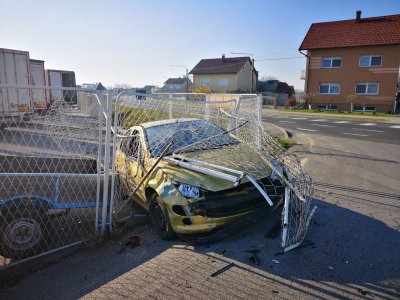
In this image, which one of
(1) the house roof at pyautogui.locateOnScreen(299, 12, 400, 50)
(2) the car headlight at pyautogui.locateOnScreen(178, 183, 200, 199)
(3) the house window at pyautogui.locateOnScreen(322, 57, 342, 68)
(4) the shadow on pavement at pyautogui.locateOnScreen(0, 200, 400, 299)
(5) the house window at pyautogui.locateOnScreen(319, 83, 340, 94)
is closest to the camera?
(4) the shadow on pavement at pyautogui.locateOnScreen(0, 200, 400, 299)

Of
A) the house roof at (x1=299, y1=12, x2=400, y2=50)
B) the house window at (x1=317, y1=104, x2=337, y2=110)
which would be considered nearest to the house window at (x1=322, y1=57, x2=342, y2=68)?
the house roof at (x1=299, y1=12, x2=400, y2=50)

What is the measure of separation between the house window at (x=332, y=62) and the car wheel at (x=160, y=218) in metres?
30.6

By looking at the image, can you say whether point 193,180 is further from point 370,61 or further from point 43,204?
point 370,61

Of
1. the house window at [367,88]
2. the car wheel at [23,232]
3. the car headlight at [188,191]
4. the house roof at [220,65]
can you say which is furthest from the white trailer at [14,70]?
the house roof at [220,65]

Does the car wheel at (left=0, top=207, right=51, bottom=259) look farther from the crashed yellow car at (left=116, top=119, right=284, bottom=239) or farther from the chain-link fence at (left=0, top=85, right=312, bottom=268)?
the crashed yellow car at (left=116, top=119, right=284, bottom=239)

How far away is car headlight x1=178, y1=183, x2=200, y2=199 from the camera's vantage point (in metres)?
3.70

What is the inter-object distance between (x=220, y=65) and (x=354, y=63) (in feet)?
71.0

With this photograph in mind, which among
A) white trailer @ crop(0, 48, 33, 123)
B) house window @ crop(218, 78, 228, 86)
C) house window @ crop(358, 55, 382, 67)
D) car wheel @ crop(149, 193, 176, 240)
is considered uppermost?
house window @ crop(358, 55, 382, 67)

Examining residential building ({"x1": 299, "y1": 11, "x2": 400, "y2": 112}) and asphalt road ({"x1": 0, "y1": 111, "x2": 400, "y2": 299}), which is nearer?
asphalt road ({"x1": 0, "y1": 111, "x2": 400, "y2": 299})

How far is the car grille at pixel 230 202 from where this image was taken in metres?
3.63

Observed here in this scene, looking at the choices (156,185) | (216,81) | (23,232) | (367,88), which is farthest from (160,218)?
(216,81)

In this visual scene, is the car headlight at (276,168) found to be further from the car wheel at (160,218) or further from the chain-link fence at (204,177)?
the car wheel at (160,218)

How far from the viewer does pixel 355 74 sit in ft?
95.2

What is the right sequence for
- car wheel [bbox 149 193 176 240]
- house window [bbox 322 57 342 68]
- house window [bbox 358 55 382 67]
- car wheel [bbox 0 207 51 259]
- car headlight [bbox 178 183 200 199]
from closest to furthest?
1. car wheel [bbox 0 207 51 259]
2. car headlight [bbox 178 183 200 199]
3. car wheel [bbox 149 193 176 240]
4. house window [bbox 358 55 382 67]
5. house window [bbox 322 57 342 68]
